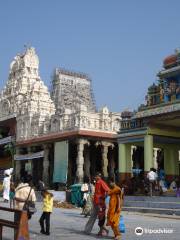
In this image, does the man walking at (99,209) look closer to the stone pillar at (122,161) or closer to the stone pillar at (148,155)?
the stone pillar at (148,155)

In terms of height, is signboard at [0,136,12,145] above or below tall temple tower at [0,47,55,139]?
below

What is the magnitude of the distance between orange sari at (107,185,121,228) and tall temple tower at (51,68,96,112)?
4823 cm

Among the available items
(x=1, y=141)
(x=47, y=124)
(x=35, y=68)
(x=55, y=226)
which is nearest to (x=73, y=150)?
(x=47, y=124)

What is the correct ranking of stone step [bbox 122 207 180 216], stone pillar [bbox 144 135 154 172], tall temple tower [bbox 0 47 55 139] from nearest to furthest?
1. stone step [bbox 122 207 180 216]
2. stone pillar [bbox 144 135 154 172]
3. tall temple tower [bbox 0 47 55 139]

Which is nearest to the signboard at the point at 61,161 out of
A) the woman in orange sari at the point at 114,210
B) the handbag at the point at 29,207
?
the woman in orange sari at the point at 114,210

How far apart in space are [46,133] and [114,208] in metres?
27.5

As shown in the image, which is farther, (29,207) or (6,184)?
(6,184)

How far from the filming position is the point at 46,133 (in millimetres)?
37344

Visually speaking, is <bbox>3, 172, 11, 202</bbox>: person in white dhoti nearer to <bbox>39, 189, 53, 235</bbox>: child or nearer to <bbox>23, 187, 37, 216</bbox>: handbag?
<bbox>39, 189, 53, 235</bbox>: child

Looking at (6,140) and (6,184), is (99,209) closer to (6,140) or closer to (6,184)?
(6,184)

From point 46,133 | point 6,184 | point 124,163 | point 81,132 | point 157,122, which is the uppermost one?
point 46,133

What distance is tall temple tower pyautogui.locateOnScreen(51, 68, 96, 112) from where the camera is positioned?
2402 inches

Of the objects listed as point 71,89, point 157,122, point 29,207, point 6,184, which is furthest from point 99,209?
point 71,89

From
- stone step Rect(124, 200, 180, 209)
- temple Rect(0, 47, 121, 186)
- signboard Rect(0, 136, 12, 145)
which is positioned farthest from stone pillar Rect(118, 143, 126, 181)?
signboard Rect(0, 136, 12, 145)
